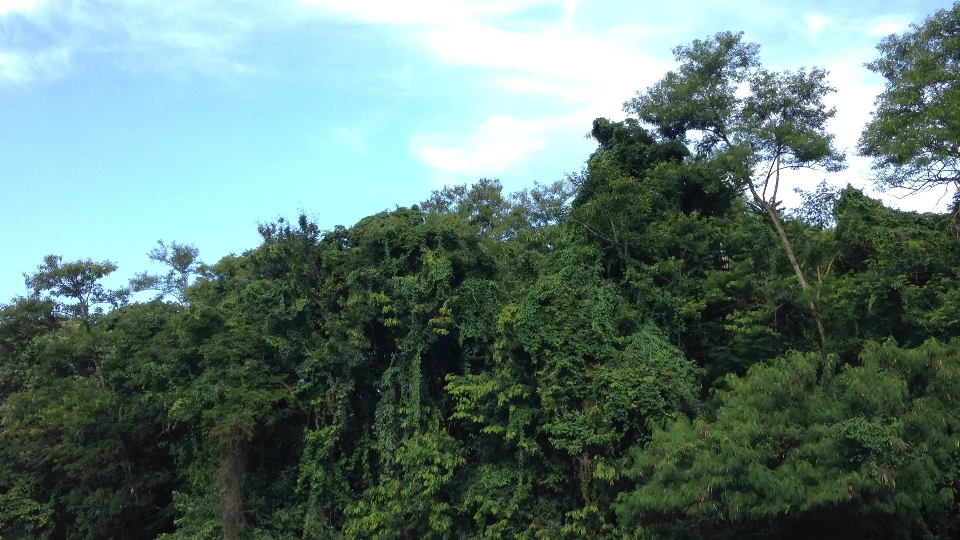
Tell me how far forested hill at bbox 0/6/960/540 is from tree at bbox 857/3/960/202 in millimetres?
72

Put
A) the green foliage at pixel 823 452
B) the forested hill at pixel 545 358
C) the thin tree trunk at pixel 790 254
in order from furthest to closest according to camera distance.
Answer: the thin tree trunk at pixel 790 254 < the forested hill at pixel 545 358 < the green foliage at pixel 823 452

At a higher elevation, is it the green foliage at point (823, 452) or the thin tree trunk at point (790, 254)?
the thin tree trunk at point (790, 254)

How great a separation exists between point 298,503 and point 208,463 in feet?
7.97

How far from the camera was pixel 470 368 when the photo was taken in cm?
1811

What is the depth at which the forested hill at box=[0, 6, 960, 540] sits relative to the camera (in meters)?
13.5

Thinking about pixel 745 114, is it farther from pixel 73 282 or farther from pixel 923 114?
pixel 73 282

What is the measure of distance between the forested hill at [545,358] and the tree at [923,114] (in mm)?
72

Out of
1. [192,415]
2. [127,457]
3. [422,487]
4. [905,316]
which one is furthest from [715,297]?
[127,457]

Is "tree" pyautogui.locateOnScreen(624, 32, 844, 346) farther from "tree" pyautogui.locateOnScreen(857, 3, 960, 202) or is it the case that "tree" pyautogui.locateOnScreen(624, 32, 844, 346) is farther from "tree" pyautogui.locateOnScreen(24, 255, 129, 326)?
"tree" pyautogui.locateOnScreen(24, 255, 129, 326)

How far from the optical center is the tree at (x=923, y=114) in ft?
44.7

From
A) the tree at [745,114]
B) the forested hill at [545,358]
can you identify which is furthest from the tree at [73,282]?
the tree at [745,114]

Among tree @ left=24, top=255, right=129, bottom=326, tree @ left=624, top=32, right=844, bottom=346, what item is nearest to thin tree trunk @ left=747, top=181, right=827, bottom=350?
tree @ left=624, top=32, right=844, bottom=346

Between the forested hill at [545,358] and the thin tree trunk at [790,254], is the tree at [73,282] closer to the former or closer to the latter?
the forested hill at [545,358]

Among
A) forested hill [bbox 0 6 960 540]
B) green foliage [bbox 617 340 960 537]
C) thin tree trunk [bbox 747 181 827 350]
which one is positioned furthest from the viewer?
thin tree trunk [bbox 747 181 827 350]
